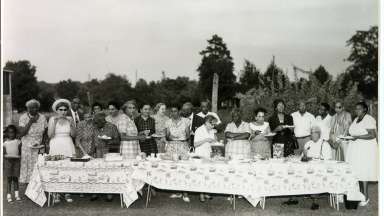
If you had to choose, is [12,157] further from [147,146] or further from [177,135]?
[177,135]

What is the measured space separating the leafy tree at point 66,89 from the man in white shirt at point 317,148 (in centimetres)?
2393

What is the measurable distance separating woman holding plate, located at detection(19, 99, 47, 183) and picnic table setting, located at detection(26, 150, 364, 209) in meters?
0.97

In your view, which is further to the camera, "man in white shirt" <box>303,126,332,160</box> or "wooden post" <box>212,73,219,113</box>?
"wooden post" <box>212,73,219,113</box>

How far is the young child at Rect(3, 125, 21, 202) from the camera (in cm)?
637

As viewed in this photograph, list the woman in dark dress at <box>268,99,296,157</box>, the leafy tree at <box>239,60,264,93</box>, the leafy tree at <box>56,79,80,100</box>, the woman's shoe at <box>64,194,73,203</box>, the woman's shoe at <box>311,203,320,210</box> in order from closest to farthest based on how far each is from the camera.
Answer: the woman's shoe at <box>311,203,320,210</box>, the woman's shoe at <box>64,194,73,203</box>, the woman in dark dress at <box>268,99,296,157</box>, the leafy tree at <box>239,60,264,93</box>, the leafy tree at <box>56,79,80,100</box>

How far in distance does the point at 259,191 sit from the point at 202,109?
2.72 meters

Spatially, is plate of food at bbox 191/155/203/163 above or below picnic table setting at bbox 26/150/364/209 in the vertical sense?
above

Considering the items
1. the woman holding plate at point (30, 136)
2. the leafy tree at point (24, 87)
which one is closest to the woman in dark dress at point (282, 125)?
the woman holding plate at point (30, 136)

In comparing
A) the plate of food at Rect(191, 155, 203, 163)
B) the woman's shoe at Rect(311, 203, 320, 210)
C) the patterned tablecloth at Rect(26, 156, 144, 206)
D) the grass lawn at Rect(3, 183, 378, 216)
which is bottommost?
the grass lawn at Rect(3, 183, 378, 216)

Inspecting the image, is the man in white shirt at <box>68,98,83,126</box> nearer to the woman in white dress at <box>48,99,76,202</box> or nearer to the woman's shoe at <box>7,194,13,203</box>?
the woman in white dress at <box>48,99,76,202</box>

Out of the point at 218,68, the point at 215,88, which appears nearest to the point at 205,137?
the point at 215,88

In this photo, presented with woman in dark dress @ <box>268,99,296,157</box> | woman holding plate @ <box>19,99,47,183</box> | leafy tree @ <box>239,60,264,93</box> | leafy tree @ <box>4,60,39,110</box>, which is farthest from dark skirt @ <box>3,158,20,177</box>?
leafy tree @ <box>4,60,39,110</box>

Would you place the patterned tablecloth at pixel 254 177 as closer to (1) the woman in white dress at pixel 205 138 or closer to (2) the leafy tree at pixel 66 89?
(1) the woman in white dress at pixel 205 138

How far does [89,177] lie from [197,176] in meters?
1.51
